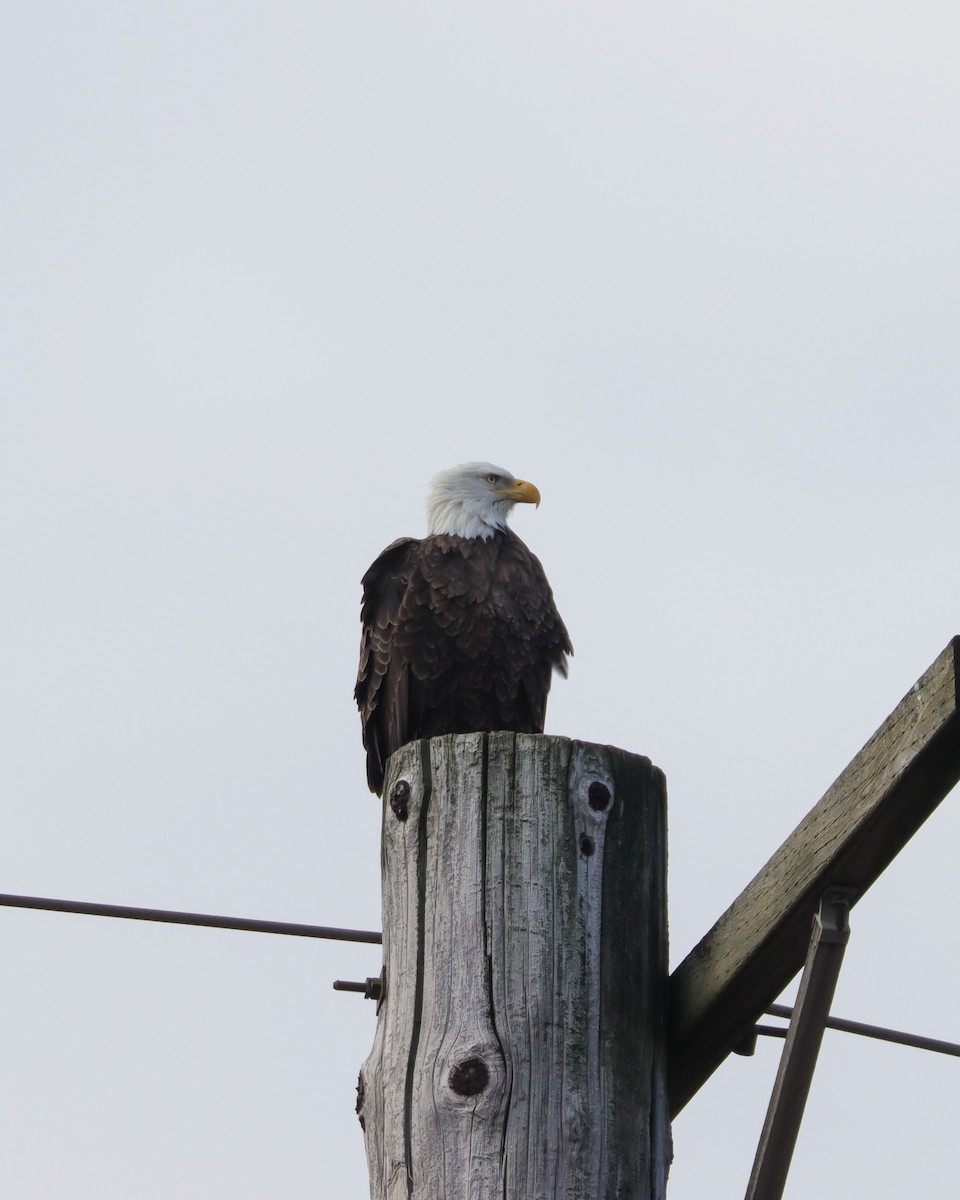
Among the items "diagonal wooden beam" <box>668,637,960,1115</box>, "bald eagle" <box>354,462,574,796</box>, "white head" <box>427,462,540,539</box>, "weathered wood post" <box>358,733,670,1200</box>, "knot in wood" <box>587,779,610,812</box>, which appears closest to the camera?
"diagonal wooden beam" <box>668,637,960,1115</box>

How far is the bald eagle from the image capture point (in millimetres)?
5605

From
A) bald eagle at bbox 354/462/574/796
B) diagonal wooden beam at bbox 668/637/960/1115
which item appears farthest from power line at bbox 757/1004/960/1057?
bald eagle at bbox 354/462/574/796

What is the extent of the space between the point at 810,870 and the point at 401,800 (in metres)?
0.59

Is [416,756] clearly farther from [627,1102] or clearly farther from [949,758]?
[949,758]

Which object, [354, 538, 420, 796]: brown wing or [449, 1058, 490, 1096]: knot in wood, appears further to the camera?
[354, 538, 420, 796]: brown wing

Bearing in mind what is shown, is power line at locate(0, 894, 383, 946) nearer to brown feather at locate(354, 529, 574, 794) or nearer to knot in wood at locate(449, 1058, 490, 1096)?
knot in wood at locate(449, 1058, 490, 1096)

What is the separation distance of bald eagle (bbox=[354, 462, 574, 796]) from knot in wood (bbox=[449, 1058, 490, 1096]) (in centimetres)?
354

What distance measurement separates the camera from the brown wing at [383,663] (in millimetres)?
5641

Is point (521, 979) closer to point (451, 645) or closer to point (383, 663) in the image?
point (451, 645)

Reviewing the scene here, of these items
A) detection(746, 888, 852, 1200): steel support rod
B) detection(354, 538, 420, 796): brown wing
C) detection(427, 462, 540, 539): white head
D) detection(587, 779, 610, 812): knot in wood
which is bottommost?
detection(746, 888, 852, 1200): steel support rod

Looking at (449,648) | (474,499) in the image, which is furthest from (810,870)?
(474,499)

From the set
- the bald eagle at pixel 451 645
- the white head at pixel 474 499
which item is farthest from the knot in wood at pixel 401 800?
the white head at pixel 474 499

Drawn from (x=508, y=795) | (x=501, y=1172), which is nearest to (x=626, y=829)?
(x=508, y=795)

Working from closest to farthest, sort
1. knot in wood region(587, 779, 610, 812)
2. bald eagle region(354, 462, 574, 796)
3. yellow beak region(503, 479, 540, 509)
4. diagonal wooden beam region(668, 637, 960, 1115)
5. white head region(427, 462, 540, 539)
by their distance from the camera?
diagonal wooden beam region(668, 637, 960, 1115) < knot in wood region(587, 779, 610, 812) < bald eagle region(354, 462, 574, 796) < white head region(427, 462, 540, 539) < yellow beak region(503, 479, 540, 509)
